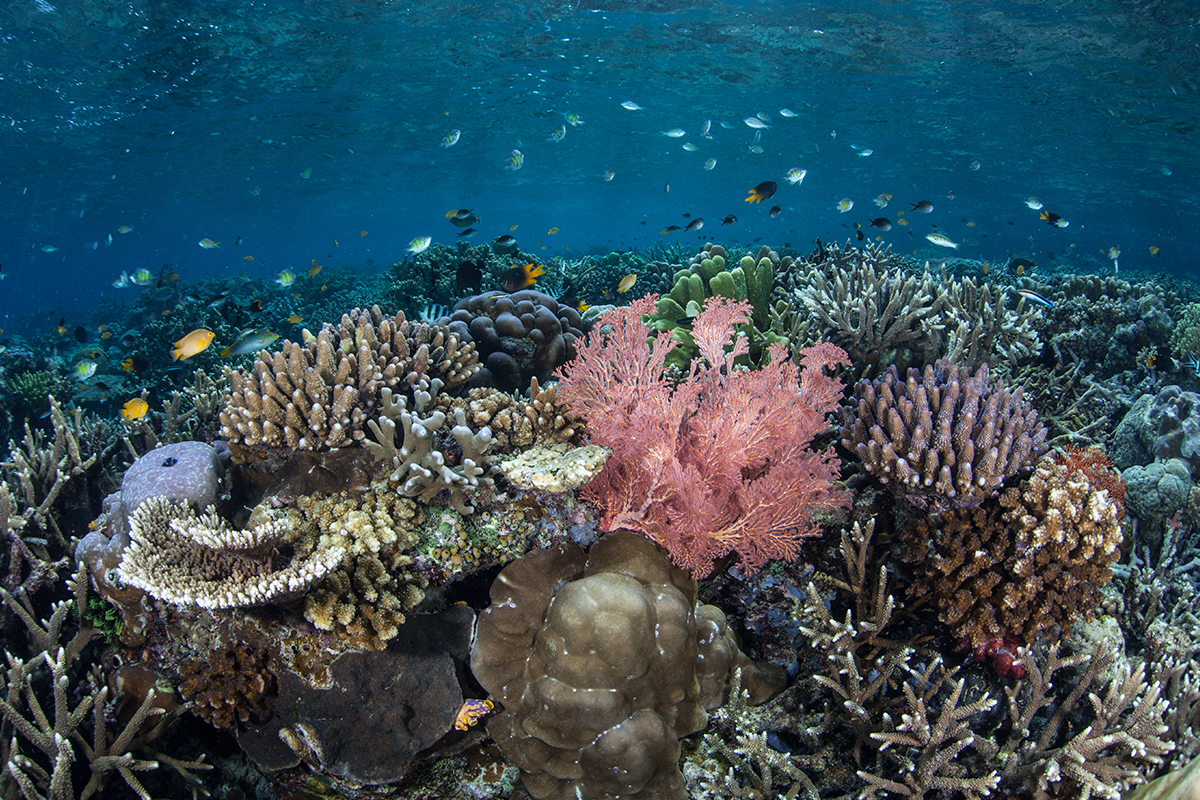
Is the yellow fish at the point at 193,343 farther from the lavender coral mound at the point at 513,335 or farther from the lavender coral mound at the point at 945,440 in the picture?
the lavender coral mound at the point at 945,440

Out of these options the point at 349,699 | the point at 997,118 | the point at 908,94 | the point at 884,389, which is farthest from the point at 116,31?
the point at 997,118

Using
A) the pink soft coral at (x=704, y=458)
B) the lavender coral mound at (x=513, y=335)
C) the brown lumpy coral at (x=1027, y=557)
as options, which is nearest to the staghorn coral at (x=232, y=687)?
the pink soft coral at (x=704, y=458)

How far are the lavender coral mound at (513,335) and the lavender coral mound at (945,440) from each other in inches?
135

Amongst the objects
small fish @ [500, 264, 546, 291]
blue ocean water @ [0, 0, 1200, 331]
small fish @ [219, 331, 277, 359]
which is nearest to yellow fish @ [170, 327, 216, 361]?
small fish @ [219, 331, 277, 359]

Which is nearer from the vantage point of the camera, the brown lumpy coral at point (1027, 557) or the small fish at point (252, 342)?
the brown lumpy coral at point (1027, 557)

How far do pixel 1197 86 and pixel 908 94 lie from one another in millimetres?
10226

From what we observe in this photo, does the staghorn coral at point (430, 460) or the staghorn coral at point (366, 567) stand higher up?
the staghorn coral at point (430, 460)

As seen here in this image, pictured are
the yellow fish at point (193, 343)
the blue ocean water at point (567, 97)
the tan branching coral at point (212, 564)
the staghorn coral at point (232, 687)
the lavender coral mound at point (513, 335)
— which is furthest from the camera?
the blue ocean water at point (567, 97)

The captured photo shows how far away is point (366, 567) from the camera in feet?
9.98

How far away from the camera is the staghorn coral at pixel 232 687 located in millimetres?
3068

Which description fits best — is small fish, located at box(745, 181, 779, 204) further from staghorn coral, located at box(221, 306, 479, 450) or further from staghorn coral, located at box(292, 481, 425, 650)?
staghorn coral, located at box(292, 481, 425, 650)

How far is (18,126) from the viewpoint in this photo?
21.7 metres

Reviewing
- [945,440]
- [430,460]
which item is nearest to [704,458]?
[945,440]

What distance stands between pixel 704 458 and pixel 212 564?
2953 millimetres
